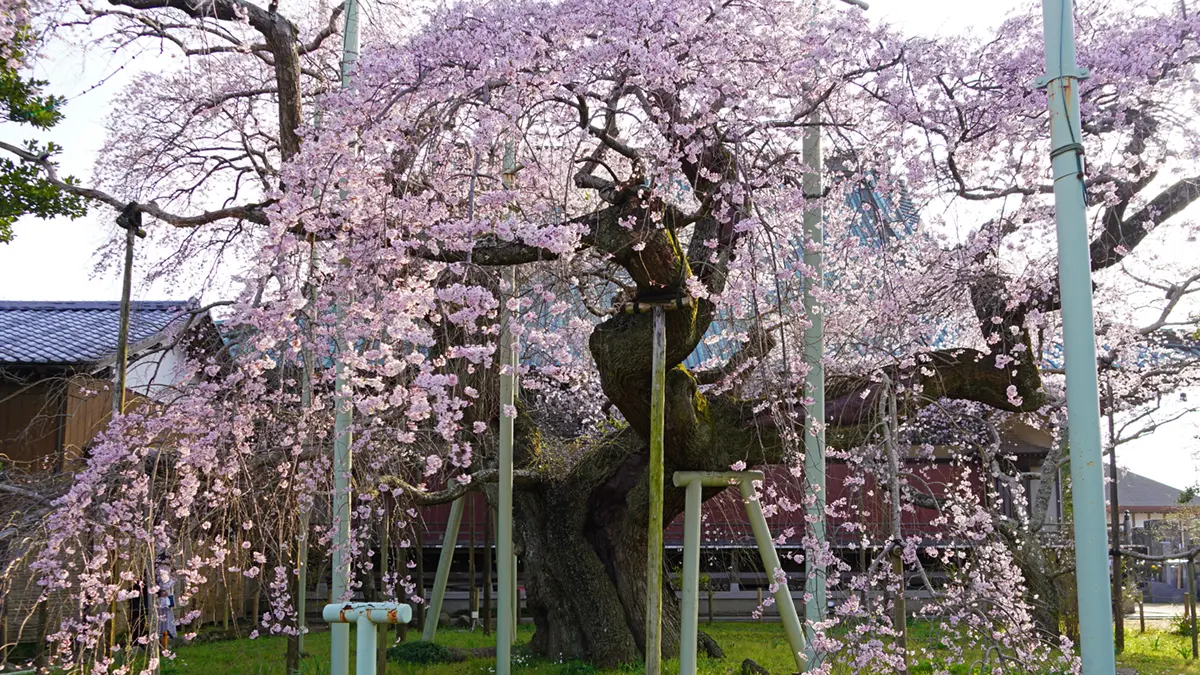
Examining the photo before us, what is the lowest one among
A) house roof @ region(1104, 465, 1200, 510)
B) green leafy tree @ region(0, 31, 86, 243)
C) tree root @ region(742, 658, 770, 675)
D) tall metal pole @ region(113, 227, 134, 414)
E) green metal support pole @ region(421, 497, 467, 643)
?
tree root @ region(742, 658, 770, 675)

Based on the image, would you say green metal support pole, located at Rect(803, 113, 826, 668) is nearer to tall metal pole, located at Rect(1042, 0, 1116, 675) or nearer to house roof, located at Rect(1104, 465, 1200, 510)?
tall metal pole, located at Rect(1042, 0, 1116, 675)

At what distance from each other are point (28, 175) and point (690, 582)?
718 cm

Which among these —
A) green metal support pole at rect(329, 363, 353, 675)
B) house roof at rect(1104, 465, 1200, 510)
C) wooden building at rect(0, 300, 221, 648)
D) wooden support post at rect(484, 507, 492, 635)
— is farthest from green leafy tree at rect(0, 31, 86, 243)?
house roof at rect(1104, 465, 1200, 510)

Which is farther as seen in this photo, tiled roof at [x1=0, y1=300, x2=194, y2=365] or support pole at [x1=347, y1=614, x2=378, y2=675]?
tiled roof at [x1=0, y1=300, x2=194, y2=365]

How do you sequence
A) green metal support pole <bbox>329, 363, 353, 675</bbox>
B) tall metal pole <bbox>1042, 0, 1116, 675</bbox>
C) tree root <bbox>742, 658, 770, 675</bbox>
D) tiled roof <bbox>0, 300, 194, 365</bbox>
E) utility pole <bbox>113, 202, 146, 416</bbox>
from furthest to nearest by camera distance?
tiled roof <bbox>0, 300, 194, 365</bbox>
tree root <bbox>742, 658, 770, 675</bbox>
green metal support pole <bbox>329, 363, 353, 675</bbox>
utility pole <bbox>113, 202, 146, 416</bbox>
tall metal pole <bbox>1042, 0, 1116, 675</bbox>

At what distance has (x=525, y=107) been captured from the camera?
5.61m

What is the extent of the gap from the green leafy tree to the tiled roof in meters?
2.35

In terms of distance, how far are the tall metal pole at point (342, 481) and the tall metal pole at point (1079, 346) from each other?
497cm

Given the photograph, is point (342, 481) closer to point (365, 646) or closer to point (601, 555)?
point (601, 555)

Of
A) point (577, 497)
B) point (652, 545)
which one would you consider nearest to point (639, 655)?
point (577, 497)

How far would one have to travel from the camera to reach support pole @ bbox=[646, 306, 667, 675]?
20.4 feet

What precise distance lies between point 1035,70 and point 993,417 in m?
7.12

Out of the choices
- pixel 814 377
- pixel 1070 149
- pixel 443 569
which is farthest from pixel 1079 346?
pixel 443 569

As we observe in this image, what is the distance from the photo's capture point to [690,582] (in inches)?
267
